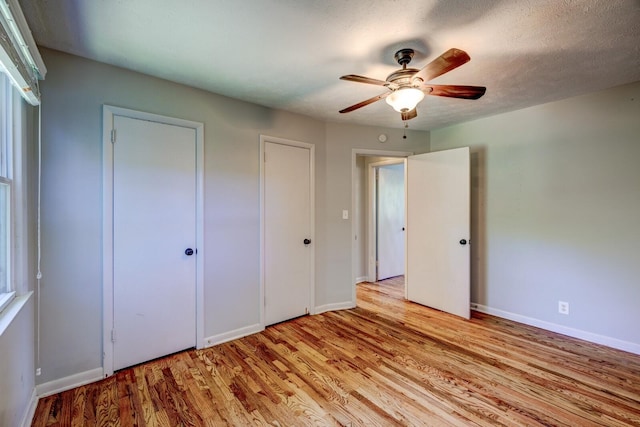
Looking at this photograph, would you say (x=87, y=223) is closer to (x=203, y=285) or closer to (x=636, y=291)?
(x=203, y=285)

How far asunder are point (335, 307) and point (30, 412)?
2.66 meters

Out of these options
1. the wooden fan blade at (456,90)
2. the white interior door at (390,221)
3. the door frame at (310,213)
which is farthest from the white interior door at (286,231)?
the white interior door at (390,221)

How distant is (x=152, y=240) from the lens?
7.70 feet

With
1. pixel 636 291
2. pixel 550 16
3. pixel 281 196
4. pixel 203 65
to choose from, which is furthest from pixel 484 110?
pixel 203 65

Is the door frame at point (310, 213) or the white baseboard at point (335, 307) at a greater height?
the door frame at point (310, 213)

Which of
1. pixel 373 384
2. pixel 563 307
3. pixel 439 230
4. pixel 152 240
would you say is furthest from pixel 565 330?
pixel 152 240

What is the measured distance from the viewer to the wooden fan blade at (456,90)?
1767 mm

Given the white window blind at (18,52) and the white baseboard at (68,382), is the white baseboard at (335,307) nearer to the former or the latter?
the white baseboard at (68,382)

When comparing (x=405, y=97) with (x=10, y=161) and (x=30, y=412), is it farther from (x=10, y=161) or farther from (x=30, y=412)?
(x=30, y=412)

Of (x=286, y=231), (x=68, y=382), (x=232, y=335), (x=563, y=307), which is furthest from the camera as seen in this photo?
(x=286, y=231)

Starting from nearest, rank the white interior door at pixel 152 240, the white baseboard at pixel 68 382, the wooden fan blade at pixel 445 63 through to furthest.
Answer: the wooden fan blade at pixel 445 63 < the white baseboard at pixel 68 382 < the white interior door at pixel 152 240

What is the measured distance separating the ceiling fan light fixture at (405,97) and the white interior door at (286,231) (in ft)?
4.97

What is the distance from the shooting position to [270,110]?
3045 millimetres

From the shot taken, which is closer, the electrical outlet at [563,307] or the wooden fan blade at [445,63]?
the wooden fan blade at [445,63]
